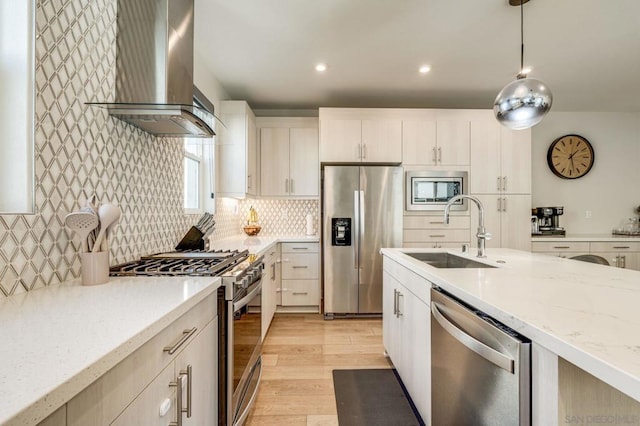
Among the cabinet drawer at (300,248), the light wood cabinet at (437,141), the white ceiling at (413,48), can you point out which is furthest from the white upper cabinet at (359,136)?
the cabinet drawer at (300,248)

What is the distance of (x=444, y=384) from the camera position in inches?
50.8

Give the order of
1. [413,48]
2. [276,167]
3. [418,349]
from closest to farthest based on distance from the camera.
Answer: [418,349], [413,48], [276,167]

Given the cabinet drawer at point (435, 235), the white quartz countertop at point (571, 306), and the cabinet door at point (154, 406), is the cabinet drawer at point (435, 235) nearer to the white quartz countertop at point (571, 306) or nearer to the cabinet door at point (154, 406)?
the white quartz countertop at point (571, 306)

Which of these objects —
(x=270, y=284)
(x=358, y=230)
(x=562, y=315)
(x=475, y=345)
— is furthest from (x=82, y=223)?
(x=358, y=230)

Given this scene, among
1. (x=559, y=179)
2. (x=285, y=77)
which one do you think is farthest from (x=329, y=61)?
(x=559, y=179)

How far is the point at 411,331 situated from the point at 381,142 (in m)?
2.41

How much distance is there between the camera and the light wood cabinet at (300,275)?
3.61 m

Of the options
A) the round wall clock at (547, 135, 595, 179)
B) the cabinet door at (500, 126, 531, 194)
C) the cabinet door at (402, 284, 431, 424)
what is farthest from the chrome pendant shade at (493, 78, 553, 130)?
the round wall clock at (547, 135, 595, 179)

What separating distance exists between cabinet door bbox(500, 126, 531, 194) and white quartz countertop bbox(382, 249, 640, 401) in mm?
2306

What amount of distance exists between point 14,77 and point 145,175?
2.64ft

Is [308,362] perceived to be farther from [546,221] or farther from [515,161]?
[546,221]

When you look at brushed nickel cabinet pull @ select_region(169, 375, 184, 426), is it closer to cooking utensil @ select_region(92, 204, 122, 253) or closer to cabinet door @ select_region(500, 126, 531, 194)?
cooking utensil @ select_region(92, 204, 122, 253)

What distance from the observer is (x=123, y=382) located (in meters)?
0.66

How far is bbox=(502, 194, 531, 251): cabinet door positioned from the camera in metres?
3.59
